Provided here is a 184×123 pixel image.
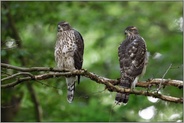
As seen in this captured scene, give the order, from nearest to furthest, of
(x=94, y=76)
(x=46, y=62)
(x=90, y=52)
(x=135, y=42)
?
(x=94, y=76) → (x=135, y=42) → (x=46, y=62) → (x=90, y=52)

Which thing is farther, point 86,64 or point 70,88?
point 86,64

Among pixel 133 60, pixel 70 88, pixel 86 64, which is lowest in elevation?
pixel 70 88

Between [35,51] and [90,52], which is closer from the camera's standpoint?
[35,51]

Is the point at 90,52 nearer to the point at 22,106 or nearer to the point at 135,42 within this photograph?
the point at 22,106

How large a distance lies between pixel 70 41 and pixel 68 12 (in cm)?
601

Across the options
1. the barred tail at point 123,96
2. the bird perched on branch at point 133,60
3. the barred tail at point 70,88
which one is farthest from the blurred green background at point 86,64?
the barred tail at point 123,96

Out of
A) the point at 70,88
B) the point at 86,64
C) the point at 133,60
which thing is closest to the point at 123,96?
the point at 133,60

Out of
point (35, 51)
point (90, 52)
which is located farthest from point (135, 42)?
point (90, 52)

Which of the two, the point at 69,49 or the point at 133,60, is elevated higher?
the point at 69,49

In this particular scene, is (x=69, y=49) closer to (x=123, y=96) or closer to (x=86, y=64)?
(x=123, y=96)

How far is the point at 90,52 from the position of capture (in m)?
14.9

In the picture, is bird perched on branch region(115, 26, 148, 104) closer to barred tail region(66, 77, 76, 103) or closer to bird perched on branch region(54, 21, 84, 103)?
bird perched on branch region(54, 21, 84, 103)

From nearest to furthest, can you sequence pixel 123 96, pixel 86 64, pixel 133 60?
pixel 123 96
pixel 133 60
pixel 86 64

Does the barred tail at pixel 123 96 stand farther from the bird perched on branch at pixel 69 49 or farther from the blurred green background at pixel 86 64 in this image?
the blurred green background at pixel 86 64
